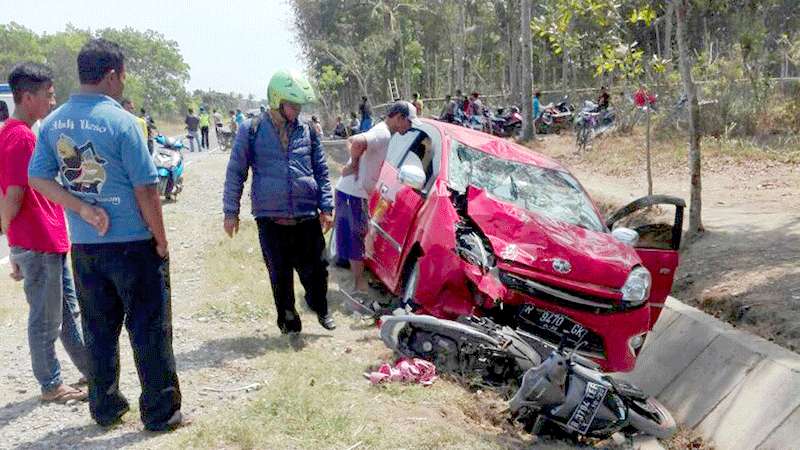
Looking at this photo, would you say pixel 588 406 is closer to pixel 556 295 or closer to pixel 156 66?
pixel 556 295

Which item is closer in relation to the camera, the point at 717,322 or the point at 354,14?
the point at 717,322

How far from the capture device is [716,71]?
19.7 meters

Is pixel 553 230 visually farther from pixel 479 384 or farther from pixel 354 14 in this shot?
pixel 354 14

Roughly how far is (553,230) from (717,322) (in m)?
1.85

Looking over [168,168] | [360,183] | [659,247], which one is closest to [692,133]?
[659,247]

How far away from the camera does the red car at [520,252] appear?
480 centimetres

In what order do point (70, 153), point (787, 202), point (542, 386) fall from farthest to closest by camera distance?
point (787, 202)
point (542, 386)
point (70, 153)

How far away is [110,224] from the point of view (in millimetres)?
3674

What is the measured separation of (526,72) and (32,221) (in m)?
19.5

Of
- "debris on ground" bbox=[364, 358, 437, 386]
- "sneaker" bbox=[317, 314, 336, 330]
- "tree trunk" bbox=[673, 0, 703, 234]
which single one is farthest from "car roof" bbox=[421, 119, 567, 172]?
"tree trunk" bbox=[673, 0, 703, 234]

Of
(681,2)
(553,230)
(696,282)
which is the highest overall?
(681,2)

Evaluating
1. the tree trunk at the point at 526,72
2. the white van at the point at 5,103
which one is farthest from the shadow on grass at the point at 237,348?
the tree trunk at the point at 526,72

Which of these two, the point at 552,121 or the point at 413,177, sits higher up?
the point at 413,177

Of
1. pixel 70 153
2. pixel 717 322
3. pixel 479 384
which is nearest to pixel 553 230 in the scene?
pixel 479 384
